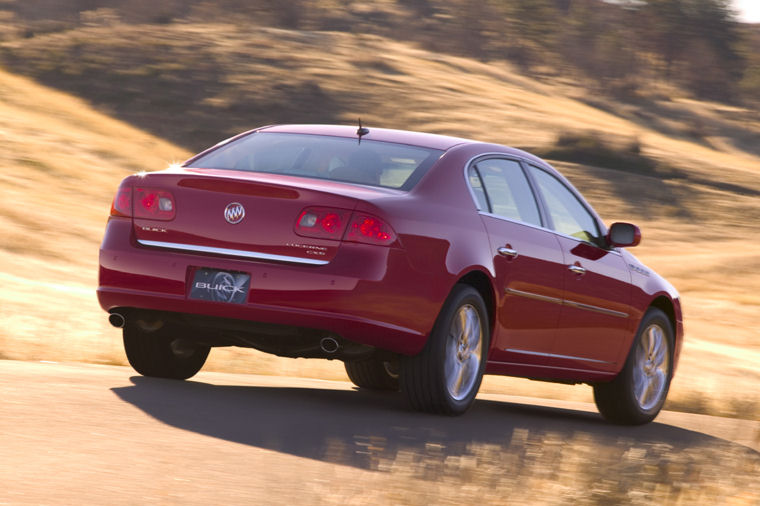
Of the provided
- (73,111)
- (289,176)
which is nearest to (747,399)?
(289,176)

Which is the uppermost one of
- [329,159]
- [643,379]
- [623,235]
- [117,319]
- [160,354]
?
[329,159]

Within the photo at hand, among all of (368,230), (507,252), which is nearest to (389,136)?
(507,252)

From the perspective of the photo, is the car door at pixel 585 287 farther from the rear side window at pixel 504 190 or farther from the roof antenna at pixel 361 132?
the roof antenna at pixel 361 132

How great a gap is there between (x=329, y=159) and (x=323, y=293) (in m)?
1.19

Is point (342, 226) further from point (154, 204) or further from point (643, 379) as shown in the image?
point (643, 379)

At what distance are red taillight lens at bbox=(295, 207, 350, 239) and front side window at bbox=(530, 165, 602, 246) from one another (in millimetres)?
2154

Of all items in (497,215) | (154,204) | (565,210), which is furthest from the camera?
(565,210)

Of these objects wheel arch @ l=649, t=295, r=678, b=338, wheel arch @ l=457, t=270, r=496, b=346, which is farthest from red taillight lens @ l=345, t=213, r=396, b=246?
wheel arch @ l=649, t=295, r=678, b=338

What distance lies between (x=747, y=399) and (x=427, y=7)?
127 m

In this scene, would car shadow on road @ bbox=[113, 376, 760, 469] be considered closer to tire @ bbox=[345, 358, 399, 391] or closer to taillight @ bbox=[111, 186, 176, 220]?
tire @ bbox=[345, 358, 399, 391]

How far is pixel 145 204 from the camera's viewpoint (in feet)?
24.5

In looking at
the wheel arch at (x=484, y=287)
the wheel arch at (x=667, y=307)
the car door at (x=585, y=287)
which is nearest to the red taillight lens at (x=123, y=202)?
the wheel arch at (x=484, y=287)

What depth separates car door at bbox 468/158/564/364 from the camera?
7973 millimetres

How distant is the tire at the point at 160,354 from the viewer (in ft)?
27.1
